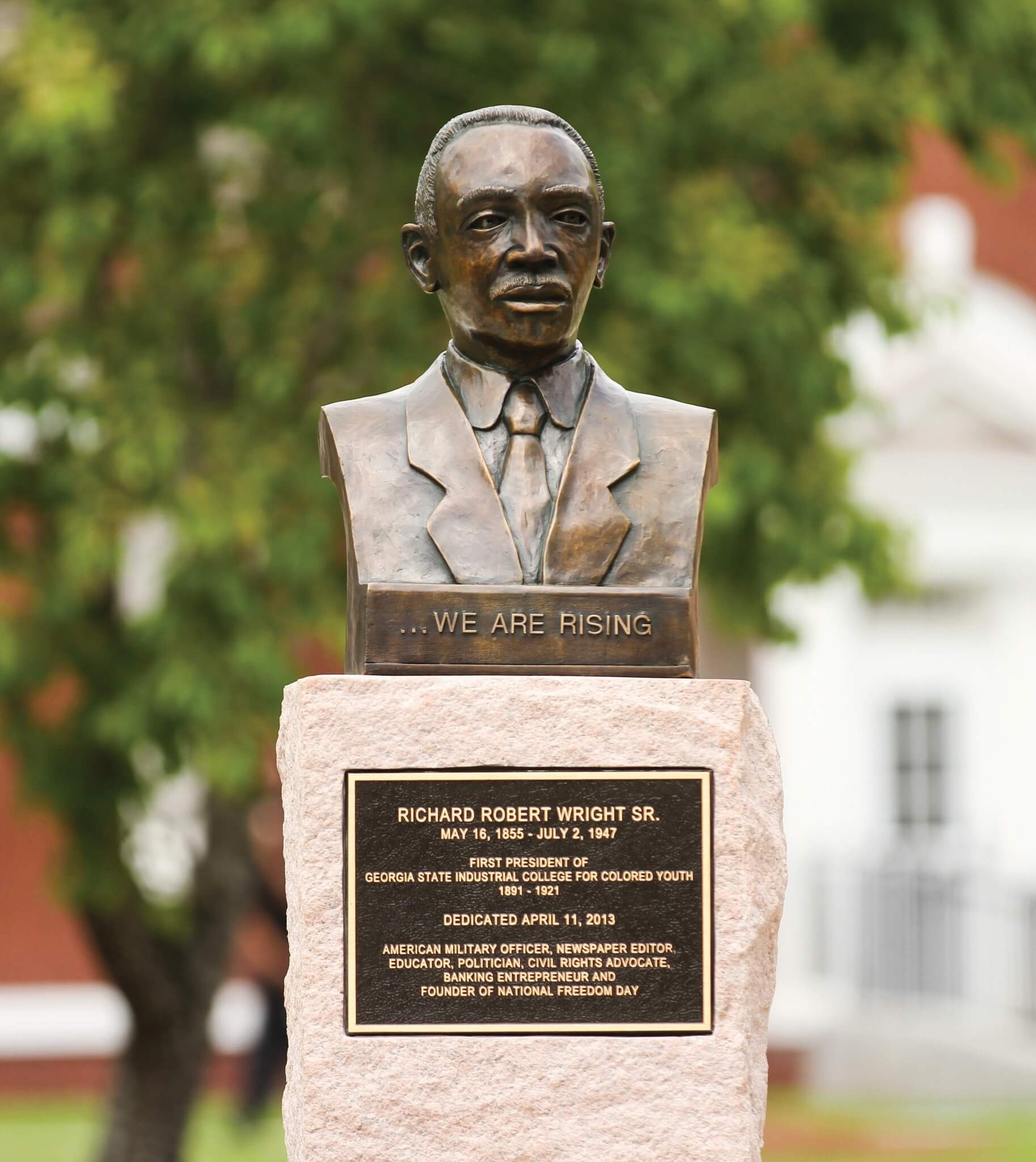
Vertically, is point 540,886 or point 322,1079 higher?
point 540,886

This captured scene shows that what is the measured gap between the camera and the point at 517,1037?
5.64m

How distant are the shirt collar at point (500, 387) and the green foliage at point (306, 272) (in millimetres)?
2804

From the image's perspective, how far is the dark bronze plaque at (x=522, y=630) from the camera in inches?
226

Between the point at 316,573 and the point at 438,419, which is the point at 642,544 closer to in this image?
the point at 438,419

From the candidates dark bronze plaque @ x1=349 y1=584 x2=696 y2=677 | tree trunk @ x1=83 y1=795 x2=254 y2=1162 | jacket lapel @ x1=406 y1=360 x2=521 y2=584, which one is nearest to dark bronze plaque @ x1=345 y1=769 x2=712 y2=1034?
dark bronze plaque @ x1=349 y1=584 x2=696 y2=677

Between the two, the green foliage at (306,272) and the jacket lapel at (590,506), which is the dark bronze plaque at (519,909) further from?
the green foliage at (306,272)

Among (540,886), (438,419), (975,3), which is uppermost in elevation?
(975,3)

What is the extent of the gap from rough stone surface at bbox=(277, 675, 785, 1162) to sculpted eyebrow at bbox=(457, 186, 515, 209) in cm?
116

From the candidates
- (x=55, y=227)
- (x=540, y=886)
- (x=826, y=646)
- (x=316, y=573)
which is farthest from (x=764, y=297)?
(x=826, y=646)

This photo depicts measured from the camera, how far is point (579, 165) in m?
5.80

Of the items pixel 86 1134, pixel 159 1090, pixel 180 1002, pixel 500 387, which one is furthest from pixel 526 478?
pixel 86 1134

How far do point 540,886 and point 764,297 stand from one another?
4.42 m

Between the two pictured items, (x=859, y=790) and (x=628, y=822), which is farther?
(x=859, y=790)

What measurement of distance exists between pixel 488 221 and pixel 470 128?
267 millimetres
